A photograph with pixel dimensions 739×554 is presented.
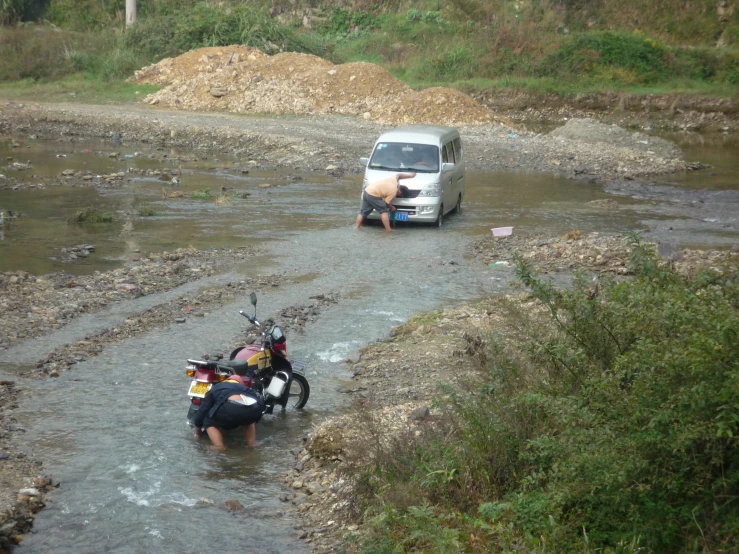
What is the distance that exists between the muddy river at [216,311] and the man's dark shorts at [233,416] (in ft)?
0.95

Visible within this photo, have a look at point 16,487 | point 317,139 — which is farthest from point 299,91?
point 16,487

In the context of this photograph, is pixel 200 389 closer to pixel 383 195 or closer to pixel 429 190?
pixel 383 195

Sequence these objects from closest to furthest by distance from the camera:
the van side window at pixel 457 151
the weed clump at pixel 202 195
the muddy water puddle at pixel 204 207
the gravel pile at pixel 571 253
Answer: the gravel pile at pixel 571 253 → the muddy water puddle at pixel 204 207 → the van side window at pixel 457 151 → the weed clump at pixel 202 195

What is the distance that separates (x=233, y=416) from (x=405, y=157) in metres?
11.2

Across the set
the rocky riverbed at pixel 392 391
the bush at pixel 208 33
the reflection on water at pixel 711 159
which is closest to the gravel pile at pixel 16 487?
the rocky riverbed at pixel 392 391

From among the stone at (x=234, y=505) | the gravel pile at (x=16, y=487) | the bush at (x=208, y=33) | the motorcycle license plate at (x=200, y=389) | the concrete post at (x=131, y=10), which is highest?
the concrete post at (x=131, y=10)

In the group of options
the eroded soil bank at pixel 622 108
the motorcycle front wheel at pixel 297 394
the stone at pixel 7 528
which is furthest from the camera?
the eroded soil bank at pixel 622 108

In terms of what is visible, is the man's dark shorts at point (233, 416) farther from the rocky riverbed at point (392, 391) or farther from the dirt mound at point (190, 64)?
the dirt mound at point (190, 64)

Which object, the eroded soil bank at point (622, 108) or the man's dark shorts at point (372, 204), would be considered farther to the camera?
the eroded soil bank at point (622, 108)

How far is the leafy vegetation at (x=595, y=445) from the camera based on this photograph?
14.9ft

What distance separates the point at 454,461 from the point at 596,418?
1.15m

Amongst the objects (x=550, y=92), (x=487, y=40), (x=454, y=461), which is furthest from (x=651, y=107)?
(x=454, y=461)

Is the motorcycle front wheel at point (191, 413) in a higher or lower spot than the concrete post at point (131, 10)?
lower

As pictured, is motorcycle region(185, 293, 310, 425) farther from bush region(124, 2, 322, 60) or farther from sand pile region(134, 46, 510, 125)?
bush region(124, 2, 322, 60)
